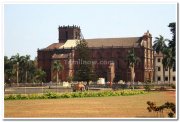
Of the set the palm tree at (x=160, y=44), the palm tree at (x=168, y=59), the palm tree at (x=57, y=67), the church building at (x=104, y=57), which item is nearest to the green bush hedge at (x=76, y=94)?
the church building at (x=104, y=57)

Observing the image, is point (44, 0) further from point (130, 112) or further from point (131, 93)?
point (131, 93)

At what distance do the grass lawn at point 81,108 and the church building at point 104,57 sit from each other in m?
3.04

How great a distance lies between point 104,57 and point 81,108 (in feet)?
22.3

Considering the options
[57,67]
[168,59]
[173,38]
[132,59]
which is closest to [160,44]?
[168,59]

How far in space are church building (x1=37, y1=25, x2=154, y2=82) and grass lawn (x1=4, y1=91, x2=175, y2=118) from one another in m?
3.04

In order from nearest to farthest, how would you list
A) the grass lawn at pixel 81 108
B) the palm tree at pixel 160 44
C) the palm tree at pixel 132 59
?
the grass lawn at pixel 81 108
the palm tree at pixel 160 44
the palm tree at pixel 132 59

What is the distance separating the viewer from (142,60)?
28188mm

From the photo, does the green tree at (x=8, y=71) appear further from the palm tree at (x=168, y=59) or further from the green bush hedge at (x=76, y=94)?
the palm tree at (x=168, y=59)

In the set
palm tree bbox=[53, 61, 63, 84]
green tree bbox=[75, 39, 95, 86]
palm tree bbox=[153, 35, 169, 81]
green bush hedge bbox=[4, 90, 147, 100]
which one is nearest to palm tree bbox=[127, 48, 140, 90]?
green bush hedge bbox=[4, 90, 147, 100]

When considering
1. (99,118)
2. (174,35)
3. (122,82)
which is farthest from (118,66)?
(99,118)

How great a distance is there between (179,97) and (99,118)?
12.0ft

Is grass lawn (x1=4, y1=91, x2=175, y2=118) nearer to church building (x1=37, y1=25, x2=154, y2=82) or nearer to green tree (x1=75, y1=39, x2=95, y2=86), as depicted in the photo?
green tree (x1=75, y1=39, x2=95, y2=86)

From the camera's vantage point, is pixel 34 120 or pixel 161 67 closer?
pixel 34 120

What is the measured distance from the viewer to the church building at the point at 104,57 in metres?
24.2
